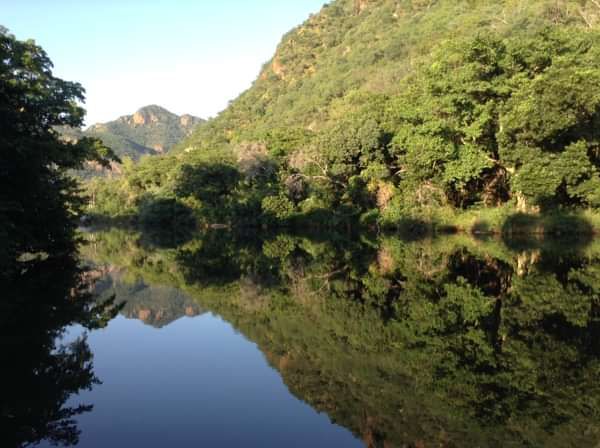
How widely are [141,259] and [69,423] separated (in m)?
22.5

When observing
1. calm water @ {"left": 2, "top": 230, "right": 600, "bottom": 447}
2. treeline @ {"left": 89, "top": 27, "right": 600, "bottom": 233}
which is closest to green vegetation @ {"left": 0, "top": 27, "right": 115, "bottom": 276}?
calm water @ {"left": 2, "top": 230, "right": 600, "bottom": 447}

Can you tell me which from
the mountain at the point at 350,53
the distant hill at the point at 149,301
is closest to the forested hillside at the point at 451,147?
the mountain at the point at 350,53

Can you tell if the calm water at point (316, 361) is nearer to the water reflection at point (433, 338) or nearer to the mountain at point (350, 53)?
the water reflection at point (433, 338)

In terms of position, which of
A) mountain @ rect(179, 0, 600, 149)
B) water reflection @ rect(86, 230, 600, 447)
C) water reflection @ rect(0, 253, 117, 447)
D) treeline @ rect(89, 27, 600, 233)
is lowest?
water reflection @ rect(86, 230, 600, 447)

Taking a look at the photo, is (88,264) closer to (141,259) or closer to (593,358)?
(141,259)

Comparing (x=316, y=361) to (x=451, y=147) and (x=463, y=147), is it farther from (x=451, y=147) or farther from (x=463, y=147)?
(x=463, y=147)

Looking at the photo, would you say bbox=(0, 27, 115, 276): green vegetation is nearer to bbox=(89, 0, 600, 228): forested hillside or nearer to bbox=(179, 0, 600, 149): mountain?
bbox=(89, 0, 600, 228): forested hillside

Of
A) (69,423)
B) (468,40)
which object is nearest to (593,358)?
(69,423)

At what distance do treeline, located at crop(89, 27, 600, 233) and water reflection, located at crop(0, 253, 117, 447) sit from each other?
2604cm

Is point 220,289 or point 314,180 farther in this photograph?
point 314,180

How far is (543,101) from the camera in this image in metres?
30.5

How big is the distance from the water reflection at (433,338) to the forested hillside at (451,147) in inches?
459

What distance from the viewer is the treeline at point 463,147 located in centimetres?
3094

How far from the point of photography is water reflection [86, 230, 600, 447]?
6422 mm
